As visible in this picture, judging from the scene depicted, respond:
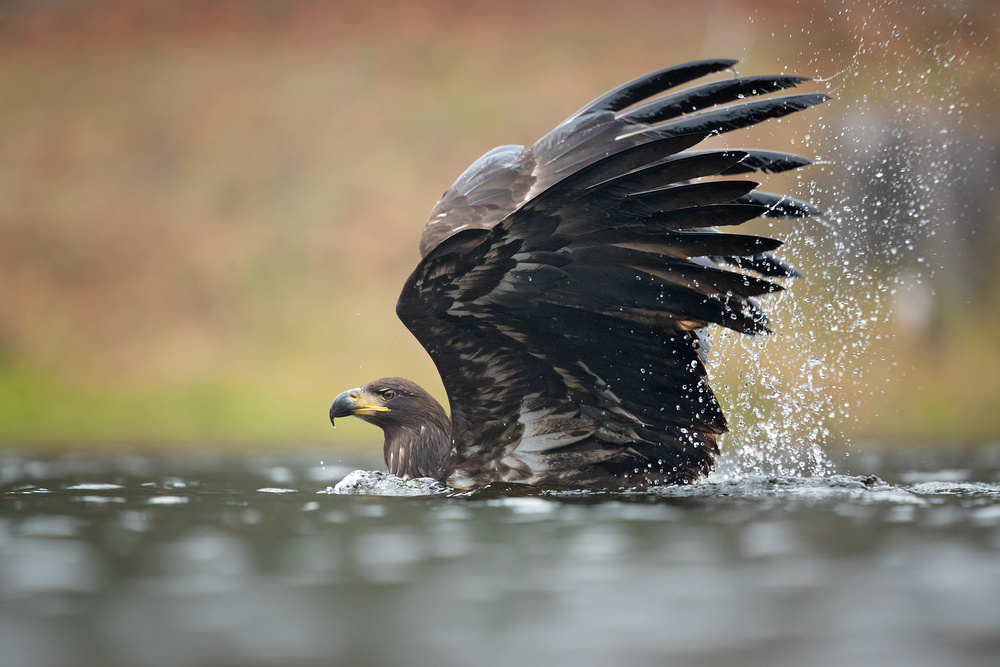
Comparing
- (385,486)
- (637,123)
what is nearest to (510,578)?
(637,123)

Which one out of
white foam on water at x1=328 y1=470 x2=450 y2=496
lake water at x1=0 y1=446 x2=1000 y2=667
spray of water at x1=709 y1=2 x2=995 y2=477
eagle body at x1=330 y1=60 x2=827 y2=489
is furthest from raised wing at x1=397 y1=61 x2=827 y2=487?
spray of water at x1=709 y1=2 x2=995 y2=477

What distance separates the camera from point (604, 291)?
461 cm

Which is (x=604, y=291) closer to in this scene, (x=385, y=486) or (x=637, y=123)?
(x=637, y=123)

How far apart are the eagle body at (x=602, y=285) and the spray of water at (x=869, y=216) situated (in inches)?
449

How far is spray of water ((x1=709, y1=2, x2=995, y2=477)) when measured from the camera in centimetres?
1767

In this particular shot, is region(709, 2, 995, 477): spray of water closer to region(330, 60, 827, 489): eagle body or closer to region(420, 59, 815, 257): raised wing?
region(330, 60, 827, 489): eagle body

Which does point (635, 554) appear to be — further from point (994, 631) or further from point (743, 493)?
point (743, 493)

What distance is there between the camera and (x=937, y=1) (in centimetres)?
2102

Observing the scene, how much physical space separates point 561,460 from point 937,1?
1994 cm

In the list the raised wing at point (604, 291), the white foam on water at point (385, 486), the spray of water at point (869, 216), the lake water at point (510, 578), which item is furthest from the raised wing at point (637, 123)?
the spray of water at point (869, 216)

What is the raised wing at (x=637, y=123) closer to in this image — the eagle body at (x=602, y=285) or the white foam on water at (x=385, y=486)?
the eagle body at (x=602, y=285)

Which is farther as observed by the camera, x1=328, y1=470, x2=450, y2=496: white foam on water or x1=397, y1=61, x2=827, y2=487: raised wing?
x1=328, y1=470, x2=450, y2=496: white foam on water

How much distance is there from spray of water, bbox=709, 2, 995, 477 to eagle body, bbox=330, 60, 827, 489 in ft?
37.4

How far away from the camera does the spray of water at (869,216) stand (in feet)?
58.0
